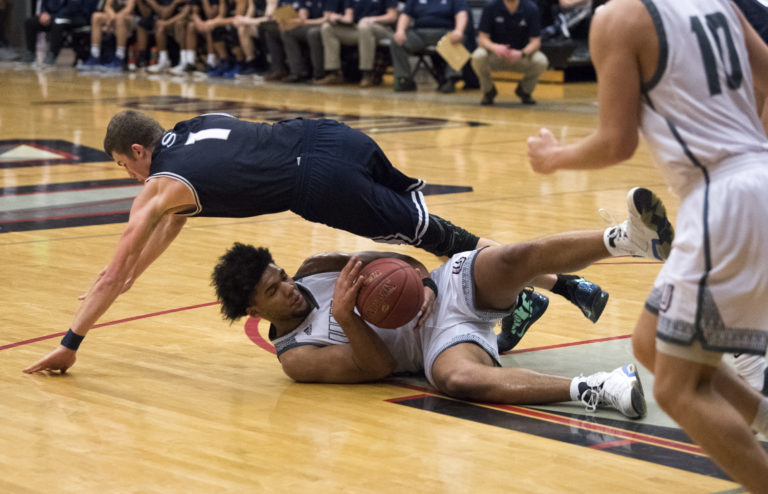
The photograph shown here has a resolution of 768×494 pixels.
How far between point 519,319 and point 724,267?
2.10 m

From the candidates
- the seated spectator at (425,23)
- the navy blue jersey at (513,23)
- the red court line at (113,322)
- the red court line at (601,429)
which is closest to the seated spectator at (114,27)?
the seated spectator at (425,23)

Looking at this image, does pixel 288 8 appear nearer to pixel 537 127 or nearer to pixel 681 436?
pixel 537 127

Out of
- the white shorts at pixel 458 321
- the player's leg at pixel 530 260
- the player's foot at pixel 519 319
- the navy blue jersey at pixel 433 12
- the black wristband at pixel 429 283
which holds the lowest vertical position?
the navy blue jersey at pixel 433 12

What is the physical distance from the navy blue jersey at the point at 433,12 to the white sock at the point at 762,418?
1339 cm

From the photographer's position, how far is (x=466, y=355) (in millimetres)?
4113

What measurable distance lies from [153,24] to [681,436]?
772 inches

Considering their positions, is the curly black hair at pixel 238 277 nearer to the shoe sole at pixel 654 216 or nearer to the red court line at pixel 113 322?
the red court line at pixel 113 322

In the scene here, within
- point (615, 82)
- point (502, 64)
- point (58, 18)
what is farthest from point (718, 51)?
point (58, 18)

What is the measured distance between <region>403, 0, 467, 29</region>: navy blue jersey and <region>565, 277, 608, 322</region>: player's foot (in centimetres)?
1163

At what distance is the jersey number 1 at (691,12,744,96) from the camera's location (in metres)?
2.70

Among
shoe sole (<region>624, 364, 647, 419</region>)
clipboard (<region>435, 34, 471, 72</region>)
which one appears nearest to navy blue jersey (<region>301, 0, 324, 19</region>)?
clipboard (<region>435, 34, 471, 72</region>)

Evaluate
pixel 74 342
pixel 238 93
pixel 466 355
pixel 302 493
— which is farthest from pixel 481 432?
pixel 238 93

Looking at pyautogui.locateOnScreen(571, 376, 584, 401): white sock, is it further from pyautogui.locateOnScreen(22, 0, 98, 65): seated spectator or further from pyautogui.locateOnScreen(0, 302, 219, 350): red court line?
pyautogui.locateOnScreen(22, 0, 98, 65): seated spectator

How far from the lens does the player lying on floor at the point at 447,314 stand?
13.1 feet
